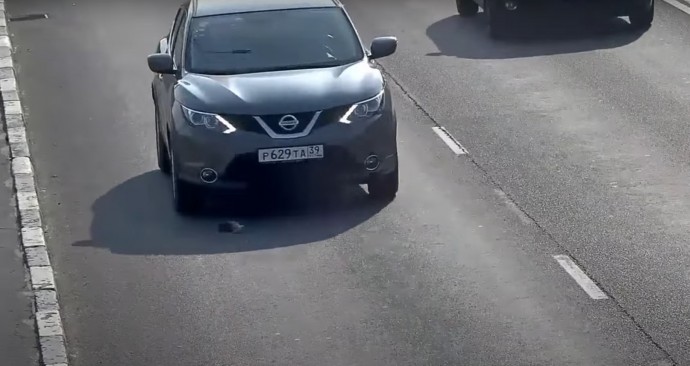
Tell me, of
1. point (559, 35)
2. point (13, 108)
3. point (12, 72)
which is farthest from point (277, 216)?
point (559, 35)

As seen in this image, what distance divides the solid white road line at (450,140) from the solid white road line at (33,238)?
3.99m

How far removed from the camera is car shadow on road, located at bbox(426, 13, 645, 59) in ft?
71.2

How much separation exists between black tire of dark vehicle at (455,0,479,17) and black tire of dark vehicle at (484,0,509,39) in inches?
57.0

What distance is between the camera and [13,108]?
1867 cm

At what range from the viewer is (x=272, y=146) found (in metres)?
14.2

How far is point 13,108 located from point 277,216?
5026mm

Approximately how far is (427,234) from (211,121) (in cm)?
201

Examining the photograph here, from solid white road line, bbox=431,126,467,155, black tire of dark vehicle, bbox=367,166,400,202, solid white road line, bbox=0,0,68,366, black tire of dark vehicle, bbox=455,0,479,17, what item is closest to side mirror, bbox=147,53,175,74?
solid white road line, bbox=0,0,68,366

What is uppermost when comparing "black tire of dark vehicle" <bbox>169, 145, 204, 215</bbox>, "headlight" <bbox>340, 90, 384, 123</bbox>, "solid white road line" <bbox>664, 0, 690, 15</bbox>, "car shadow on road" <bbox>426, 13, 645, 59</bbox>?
"headlight" <bbox>340, 90, 384, 123</bbox>

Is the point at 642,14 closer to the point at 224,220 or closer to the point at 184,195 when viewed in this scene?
the point at 224,220

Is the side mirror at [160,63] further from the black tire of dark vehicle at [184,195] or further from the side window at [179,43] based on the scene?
the black tire of dark vehicle at [184,195]

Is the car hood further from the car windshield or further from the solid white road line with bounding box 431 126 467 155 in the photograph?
the solid white road line with bounding box 431 126 467 155

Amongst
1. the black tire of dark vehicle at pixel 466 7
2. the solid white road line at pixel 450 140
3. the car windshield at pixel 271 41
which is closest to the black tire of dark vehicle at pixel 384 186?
the car windshield at pixel 271 41

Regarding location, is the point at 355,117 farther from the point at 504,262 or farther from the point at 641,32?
the point at 641,32
